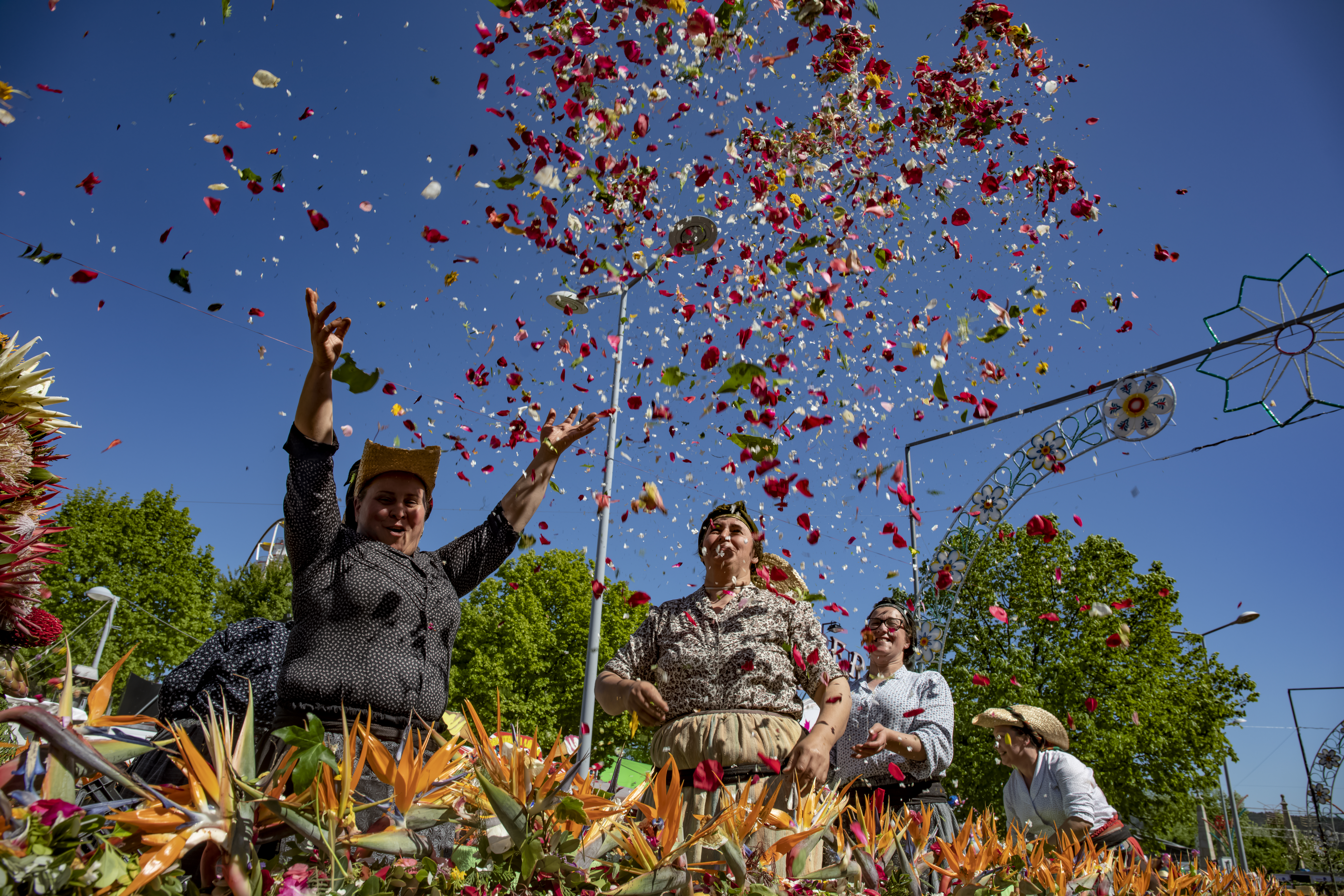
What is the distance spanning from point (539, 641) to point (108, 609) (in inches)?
459

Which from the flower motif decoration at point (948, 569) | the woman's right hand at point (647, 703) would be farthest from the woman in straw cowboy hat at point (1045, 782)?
the flower motif decoration at point (948, 569)

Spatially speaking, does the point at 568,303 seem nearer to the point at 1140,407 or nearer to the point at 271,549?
the point at 1140,407

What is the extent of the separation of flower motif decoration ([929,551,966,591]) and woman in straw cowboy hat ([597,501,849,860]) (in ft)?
21.4

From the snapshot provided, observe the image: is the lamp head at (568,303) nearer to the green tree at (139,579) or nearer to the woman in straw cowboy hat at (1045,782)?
the woman in straw cowboy hat at (1045,782)

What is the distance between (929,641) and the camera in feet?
29.6

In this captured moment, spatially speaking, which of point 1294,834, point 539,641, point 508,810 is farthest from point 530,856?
point 1294,834

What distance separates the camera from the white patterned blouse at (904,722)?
4.01 m

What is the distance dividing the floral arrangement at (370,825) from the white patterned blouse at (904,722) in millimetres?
3070

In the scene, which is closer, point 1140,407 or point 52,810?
point 52,810

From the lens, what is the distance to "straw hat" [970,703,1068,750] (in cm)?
445

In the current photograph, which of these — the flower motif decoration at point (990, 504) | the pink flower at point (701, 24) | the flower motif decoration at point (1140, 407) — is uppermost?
the pink flower at point (701, 24)

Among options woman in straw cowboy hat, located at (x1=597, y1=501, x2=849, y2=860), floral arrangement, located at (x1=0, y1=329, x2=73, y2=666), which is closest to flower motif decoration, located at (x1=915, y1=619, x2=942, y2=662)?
woman in straw cowboy hat, located at (x1=597, y1=501, x2=849, y2=860)

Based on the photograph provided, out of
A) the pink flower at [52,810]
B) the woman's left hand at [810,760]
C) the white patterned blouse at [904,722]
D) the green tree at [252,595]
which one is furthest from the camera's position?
the green tree at [252,595]

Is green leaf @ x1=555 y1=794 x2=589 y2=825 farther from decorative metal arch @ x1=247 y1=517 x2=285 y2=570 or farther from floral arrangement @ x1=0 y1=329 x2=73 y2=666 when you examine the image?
decorative metal arch @ x1=247 y1=517 x2=285 y2=570
